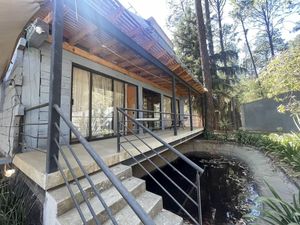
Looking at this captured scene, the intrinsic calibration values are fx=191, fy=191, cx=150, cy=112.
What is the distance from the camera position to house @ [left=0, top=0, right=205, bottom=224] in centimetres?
199

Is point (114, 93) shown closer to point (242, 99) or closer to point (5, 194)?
point (5, 194)

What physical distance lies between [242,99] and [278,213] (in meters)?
17.6

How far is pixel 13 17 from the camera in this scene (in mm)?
2098

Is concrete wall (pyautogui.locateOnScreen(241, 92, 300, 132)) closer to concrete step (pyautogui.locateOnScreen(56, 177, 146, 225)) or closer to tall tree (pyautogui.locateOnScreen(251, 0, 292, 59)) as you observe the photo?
tall tree (pyautogui.locateOnScreen(251, 0, 292, 59))

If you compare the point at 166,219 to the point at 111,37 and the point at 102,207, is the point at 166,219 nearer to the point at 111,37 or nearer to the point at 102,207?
the point at 102,207

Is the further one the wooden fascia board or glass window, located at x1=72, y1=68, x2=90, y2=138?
glass window, located at x1=72, y1=68, x2=90, y2=138

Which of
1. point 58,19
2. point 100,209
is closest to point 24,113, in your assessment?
point 58,19

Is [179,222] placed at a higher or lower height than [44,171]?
lower

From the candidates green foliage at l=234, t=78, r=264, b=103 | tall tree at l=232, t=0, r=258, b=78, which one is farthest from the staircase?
tall tree at l=232, t=0, r=258, b=78

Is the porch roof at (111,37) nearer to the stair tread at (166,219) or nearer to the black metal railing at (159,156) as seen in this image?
the black metal railing at (159,156)

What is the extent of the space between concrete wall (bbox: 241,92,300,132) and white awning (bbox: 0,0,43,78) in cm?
1168

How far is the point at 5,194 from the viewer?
8.38ft

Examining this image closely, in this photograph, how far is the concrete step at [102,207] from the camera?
5.86ft

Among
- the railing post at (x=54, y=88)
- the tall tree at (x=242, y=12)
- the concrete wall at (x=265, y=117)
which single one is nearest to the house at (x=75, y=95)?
the railing post at (x=54, y=88)
